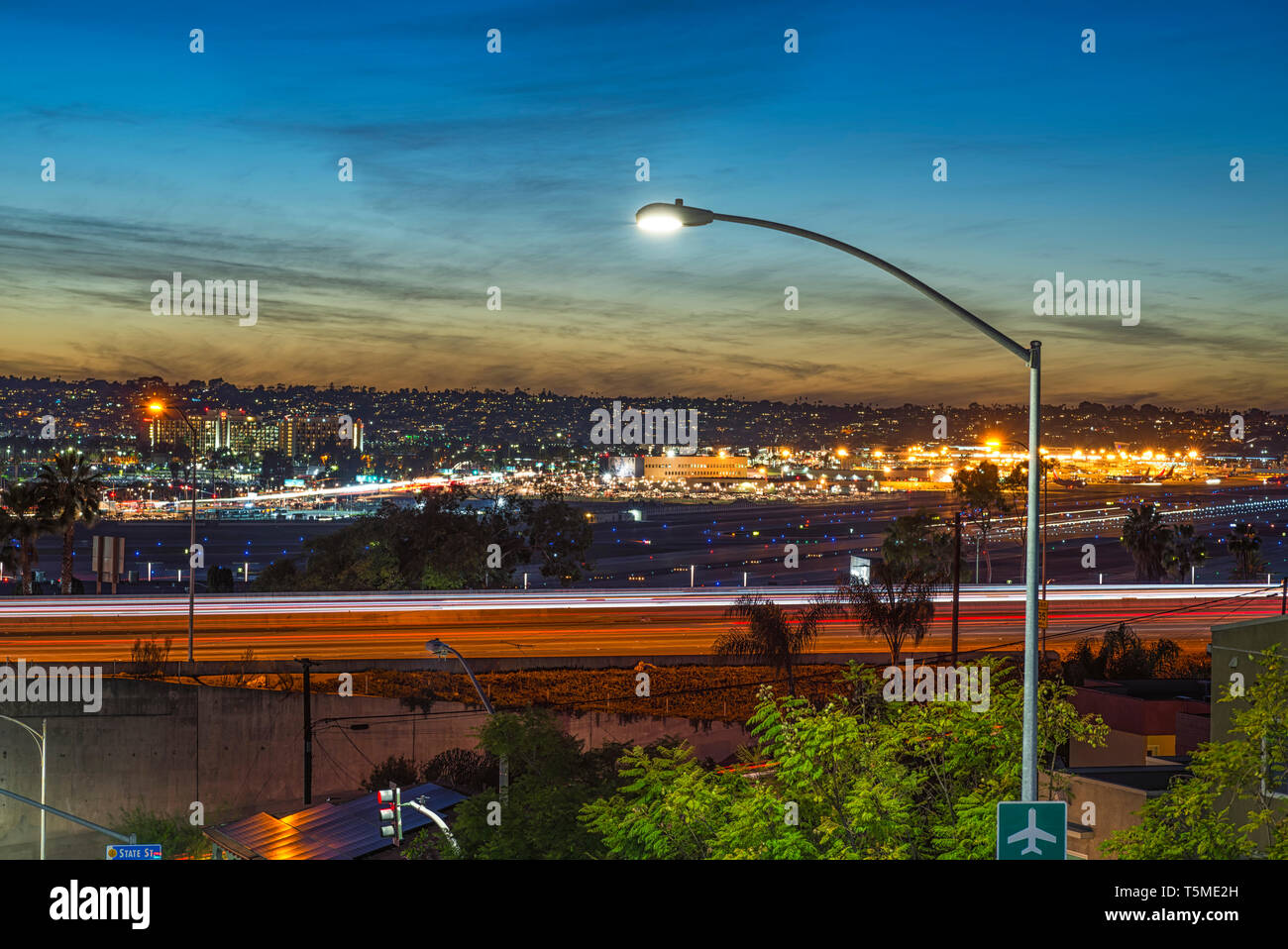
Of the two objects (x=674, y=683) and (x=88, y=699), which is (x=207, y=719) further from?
(x=674, y=683)

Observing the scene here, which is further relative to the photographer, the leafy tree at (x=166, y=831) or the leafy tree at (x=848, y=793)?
the leafy tree at (x=166, y=831)

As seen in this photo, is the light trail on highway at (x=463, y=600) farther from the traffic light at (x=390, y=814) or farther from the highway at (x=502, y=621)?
the traffic light at (x=390, y=814)

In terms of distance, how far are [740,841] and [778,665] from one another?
66.9 ft

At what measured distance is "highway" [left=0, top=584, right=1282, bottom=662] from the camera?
36.0 meters

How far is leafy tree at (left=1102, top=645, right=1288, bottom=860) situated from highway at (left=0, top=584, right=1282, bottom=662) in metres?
23.7

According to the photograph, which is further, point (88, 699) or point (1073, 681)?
point (1073, 681)

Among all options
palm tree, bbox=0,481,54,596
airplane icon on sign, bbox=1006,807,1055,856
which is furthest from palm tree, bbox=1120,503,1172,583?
airplane icon on sign, bbox=1006,807,1055,856

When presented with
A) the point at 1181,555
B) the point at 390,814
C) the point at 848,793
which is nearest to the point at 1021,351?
the point at 848,793

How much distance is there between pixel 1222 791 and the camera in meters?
12.2

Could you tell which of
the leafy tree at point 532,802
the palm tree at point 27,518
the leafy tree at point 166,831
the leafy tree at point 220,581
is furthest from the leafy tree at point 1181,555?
the palm tree at point 27,518

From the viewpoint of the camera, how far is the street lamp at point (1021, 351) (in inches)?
343
